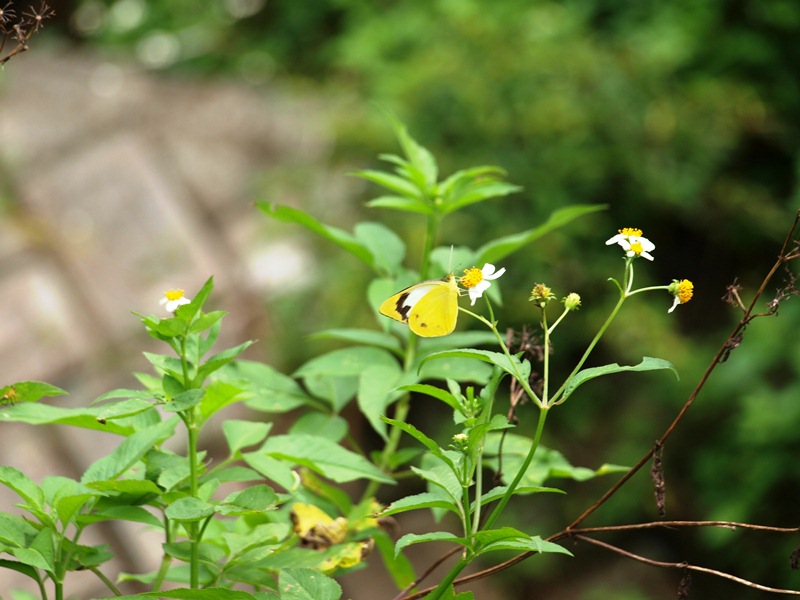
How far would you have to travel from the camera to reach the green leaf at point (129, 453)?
0.59 metres

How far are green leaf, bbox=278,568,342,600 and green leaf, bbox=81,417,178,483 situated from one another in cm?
12

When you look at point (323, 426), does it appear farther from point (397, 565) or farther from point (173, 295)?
point (173, 295)

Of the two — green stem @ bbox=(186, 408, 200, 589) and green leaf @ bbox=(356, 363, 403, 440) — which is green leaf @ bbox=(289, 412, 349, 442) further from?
green stem @ bbox=(186, 408, 200, 589)

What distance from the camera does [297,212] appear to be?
833 mm

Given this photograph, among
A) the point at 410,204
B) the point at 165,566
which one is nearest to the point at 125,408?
the point at 165,566

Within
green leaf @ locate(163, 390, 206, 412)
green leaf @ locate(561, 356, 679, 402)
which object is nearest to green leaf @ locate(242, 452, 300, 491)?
green leaf @ locate(163, 390, 206, 412)

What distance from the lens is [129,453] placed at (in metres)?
0.60

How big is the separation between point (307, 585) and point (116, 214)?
3.05 m

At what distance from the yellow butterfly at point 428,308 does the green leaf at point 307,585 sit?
0.59ft

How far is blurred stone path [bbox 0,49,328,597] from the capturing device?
9.27 feet

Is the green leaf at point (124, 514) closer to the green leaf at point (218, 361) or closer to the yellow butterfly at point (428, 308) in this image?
the green leaf at point (218, 361)

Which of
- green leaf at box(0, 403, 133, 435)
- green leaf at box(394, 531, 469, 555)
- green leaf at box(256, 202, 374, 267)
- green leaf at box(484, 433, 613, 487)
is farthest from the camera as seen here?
green leaf at box(256, 202, 374, 267)

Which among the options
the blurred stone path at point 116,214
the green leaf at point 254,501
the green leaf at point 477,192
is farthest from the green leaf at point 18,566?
the blurred stone path at point 116,214

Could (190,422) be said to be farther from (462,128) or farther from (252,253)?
(252,253)
